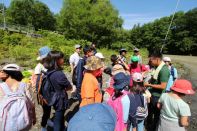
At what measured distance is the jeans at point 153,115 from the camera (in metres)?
5.59

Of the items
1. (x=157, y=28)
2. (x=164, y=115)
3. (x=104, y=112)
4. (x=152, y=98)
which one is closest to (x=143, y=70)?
(x=152, y=98)

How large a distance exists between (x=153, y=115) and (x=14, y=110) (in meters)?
3.34

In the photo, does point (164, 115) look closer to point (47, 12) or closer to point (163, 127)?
point (163, 127)

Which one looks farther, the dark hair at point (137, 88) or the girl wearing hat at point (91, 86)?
the girl wearing hat at point (91, 86)

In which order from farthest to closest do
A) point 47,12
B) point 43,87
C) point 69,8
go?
point 47,12
point 69,8
point 43,87

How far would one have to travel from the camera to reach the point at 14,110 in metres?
3.80

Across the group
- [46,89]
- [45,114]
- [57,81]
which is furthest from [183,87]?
[45,114]

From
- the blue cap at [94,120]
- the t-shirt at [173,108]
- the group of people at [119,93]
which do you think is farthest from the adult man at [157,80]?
the blue cap at [94,120]

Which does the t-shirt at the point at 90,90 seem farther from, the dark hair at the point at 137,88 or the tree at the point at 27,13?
the tree at the point at 27,13

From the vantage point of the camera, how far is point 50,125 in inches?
226

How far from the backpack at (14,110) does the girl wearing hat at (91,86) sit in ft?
3.47

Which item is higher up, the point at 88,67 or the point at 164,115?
the point at 88,67

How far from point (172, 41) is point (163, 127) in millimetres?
77551

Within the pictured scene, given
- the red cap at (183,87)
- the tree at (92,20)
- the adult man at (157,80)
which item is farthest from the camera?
the tree at (92,20)
